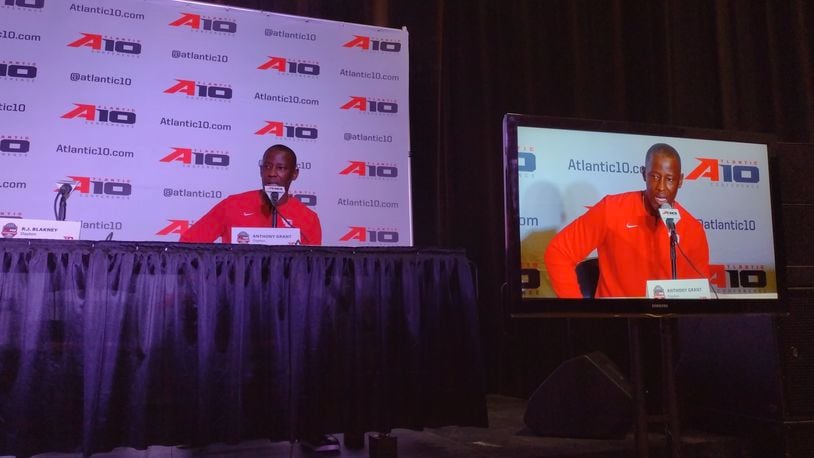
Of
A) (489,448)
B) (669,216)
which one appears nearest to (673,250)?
(669,216)

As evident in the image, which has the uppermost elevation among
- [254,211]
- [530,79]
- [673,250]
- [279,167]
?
[530,79]

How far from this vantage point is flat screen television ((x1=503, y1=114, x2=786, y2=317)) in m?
1.59

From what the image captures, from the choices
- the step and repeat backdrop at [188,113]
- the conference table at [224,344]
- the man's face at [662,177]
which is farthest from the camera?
the step and repeat backdrop at [188,113]

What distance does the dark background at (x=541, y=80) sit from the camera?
411 cm

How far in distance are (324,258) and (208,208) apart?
186 centimetres

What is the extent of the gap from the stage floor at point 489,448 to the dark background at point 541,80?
1.64 meters

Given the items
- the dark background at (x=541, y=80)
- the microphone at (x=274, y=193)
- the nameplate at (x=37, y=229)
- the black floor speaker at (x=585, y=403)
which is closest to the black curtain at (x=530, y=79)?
the dark background at (x=541, y=80)

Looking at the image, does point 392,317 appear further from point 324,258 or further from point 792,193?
point 792,193

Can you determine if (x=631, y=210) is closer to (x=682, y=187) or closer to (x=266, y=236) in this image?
(x=682, y=187)

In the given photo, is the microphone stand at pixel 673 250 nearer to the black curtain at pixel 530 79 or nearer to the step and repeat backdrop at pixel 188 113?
the black curtain at pixel 530 79

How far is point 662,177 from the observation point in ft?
5.70

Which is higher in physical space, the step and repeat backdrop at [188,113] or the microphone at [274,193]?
the step and repeat backdrop at [188,113]

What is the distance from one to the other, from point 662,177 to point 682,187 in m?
0.07

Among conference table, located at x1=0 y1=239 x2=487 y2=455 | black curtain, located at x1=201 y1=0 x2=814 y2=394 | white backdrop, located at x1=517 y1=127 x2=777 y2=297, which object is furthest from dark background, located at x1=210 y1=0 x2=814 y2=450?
white backdrop, located at x1=517 y1=127 x2=777 y2=297
